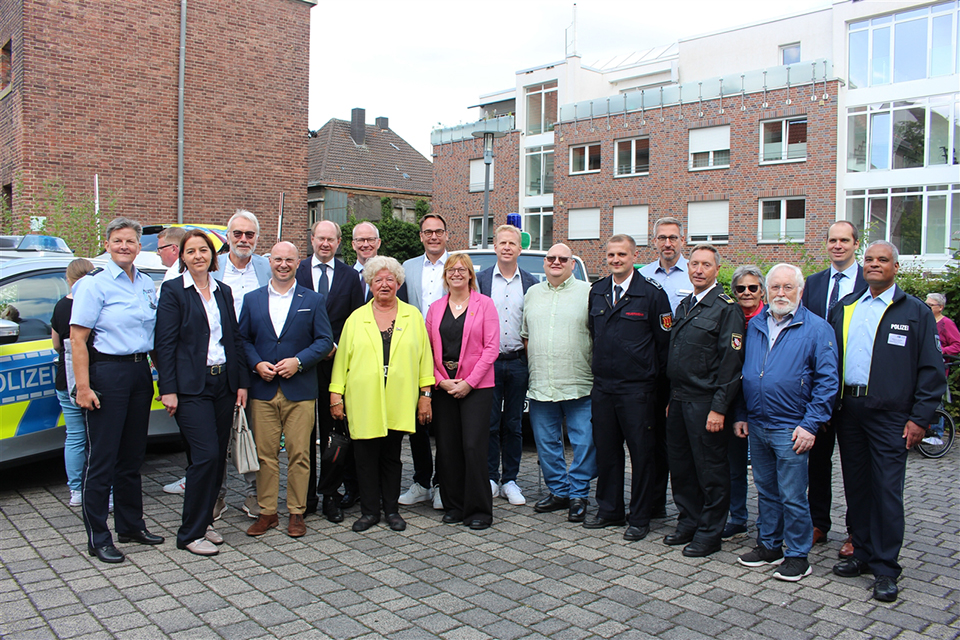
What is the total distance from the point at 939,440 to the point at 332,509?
710 cm

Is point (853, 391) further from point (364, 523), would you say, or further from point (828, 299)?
point (364, 523)

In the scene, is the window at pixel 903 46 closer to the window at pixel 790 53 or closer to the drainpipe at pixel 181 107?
the window at pixel 790 53

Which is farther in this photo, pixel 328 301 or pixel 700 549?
pixel 328 301

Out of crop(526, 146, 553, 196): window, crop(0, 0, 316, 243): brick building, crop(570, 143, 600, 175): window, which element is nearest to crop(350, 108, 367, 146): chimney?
crop(526, 146, 553, 196): window

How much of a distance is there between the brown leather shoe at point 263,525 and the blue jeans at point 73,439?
61.8 inches

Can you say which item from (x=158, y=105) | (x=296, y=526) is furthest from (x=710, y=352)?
(x=158, y=105)

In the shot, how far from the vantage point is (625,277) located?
560 centimetres

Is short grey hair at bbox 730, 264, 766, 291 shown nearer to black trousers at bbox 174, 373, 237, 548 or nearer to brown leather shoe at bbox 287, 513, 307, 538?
brown leather shoe at bbox 287, 513, 307, 538

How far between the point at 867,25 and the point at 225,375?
31.3 m

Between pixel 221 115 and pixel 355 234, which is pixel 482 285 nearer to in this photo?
pixel 355 234

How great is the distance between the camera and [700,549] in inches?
196

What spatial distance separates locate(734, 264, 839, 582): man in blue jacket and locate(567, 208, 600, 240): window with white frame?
31.0 metres

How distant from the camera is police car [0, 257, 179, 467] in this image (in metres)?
5.70

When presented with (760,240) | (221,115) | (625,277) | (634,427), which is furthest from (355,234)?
(760,240)
